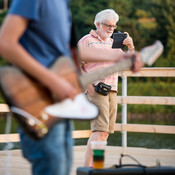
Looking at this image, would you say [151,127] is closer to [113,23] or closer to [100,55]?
[113,23]

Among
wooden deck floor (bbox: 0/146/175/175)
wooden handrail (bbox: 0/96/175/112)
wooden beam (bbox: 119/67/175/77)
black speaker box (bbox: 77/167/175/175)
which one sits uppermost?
wooden beam (bbox: 119/67/175/77)

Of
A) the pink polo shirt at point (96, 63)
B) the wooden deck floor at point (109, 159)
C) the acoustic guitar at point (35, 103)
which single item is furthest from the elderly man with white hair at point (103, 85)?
the acoustic guitar at point (35, 103)

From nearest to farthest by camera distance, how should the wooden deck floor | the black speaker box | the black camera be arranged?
the black speaker box → the black camera → the wooden deck floor

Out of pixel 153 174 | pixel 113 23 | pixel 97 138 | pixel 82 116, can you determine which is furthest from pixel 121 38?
pixel 82 116

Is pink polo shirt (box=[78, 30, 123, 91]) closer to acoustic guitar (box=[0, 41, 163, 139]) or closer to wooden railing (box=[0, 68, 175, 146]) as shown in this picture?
wooden railing (box=[0, 68, 175, 146])

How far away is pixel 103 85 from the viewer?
4.25 m

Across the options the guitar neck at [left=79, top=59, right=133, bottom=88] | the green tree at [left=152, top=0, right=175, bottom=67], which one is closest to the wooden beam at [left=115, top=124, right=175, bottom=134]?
the guitar neck at [left=79, top=59, right=133, bottom=88]

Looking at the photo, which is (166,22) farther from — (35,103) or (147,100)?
(35,103)

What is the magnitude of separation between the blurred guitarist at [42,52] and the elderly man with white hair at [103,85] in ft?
6.95

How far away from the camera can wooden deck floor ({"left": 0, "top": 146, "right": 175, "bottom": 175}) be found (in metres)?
4.69

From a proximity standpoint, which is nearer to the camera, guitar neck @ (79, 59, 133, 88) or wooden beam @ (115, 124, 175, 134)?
guitar neck @ (79, 59, 133, 88)

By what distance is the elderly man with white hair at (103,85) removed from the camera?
4262mm

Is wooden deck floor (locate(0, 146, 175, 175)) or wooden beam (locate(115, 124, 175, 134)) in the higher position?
wooden beam (locate(115, 124, 175, 134))

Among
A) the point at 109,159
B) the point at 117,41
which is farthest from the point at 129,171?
the point at 109,159
